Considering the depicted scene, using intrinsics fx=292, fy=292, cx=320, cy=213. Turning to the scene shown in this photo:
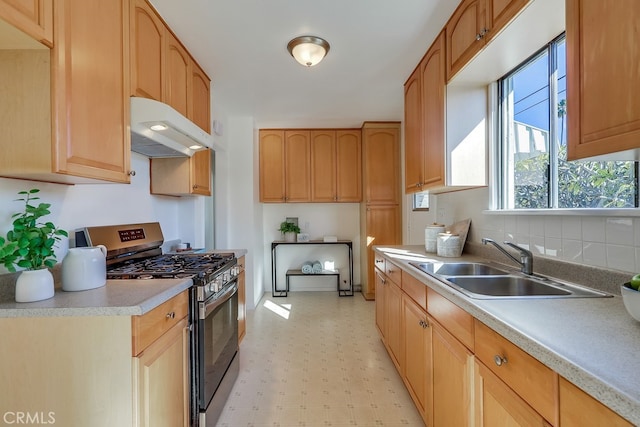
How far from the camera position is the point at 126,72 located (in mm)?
1476

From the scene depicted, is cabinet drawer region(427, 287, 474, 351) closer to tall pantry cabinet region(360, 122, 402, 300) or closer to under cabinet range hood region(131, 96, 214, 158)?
under cabinet range hood region(131, 96, 214, 158)

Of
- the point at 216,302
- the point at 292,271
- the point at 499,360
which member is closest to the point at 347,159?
the point at 292,271

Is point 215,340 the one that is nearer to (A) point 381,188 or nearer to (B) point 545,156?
(B) point 545,156

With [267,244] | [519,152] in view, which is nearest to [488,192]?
[519,152]

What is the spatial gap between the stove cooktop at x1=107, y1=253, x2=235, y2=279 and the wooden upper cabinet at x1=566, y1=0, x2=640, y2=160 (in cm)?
169

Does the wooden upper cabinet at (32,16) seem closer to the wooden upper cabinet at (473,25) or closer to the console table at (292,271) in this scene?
the wooden upper cabinet at (473,25)

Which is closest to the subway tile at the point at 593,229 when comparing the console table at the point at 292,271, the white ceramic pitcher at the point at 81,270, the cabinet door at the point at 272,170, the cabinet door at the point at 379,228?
the white ceramic pitcher at the point at 81,270

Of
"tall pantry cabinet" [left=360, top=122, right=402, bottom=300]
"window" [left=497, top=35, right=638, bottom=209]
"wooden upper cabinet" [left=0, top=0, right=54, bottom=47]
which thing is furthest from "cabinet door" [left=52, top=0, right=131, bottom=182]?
"tall pantry cabinet" [left=360, top=122, right=402, bottom=300]

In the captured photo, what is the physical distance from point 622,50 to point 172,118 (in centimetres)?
178

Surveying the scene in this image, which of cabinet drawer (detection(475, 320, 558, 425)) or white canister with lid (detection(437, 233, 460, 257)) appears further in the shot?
white canister with lid (detection(437, 233, 460, 257))

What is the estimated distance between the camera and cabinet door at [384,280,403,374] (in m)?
1.96

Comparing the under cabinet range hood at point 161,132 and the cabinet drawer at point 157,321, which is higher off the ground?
the under cabinet range hood at point 161,132

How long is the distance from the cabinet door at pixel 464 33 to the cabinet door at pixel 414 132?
0.50 metres

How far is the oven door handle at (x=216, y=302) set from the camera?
1518mm
